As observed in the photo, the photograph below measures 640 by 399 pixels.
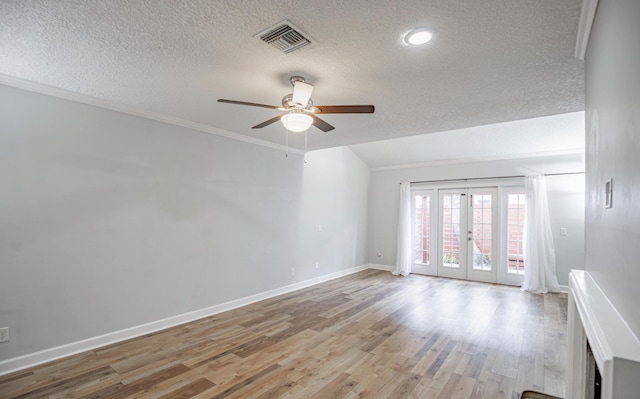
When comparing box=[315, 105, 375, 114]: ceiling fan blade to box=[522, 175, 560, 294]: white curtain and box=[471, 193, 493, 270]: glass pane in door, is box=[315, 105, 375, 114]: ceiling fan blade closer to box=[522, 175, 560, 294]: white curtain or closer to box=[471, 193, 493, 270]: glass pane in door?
box=[522, 175, 560, 294]: white curtain

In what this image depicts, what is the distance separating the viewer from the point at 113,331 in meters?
3.17

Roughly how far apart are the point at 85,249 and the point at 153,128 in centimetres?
149

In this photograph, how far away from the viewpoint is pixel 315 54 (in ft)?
7.06

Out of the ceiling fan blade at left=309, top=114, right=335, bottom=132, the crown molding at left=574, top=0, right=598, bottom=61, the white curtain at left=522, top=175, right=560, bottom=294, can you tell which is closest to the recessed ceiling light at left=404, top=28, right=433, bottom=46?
the crown molding at left=574, top=0, right=598, bottom=61

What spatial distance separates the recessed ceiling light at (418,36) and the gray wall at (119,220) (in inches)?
117

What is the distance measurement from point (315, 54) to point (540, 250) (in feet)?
18.4

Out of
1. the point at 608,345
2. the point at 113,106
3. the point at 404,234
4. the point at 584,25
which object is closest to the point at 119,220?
the point at 113,106

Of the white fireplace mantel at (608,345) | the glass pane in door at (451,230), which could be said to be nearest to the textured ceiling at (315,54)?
the white fireplace mantel at (608,345)

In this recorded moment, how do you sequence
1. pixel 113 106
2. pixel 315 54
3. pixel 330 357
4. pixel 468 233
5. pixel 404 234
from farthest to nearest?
pixel 404 234 < pixel 468 233 < pixel 113 106 < pixel 330 357 < pixel 315 54

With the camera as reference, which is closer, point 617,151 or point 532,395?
point 617,151

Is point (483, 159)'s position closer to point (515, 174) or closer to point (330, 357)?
point (515, 174)

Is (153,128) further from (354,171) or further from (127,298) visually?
(354,171)

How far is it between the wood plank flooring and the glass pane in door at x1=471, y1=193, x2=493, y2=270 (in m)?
1.69

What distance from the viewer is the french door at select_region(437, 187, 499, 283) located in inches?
246
